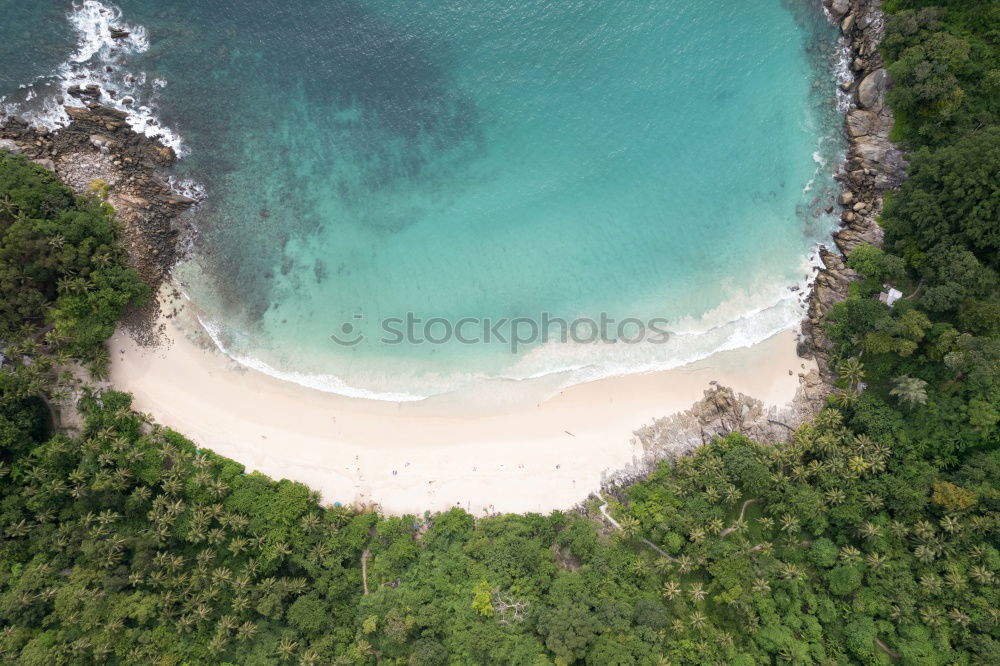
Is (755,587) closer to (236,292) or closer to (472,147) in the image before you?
(472,147)

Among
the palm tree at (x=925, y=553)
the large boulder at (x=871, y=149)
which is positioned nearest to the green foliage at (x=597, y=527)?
the palm tree at (x=925, y=553)

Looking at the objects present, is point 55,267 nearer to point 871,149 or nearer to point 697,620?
point 697,620

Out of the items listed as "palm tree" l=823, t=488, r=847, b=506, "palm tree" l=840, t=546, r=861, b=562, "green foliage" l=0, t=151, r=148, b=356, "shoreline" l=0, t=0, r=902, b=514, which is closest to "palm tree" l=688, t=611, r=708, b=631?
"shoreline" l=0, t=0, r=902, b=514

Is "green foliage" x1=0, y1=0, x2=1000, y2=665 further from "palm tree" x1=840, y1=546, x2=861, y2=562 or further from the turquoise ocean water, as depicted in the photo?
the turquoise ocean water

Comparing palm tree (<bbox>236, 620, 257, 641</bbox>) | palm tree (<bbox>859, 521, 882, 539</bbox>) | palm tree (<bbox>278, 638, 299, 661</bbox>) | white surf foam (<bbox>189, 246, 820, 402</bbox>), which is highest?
white surf foam (<bbox>189, 246, 820, 402</bbox>)

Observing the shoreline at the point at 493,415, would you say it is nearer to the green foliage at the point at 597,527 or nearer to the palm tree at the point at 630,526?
the green foliage at the point at 597,527
